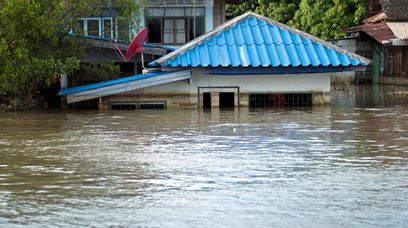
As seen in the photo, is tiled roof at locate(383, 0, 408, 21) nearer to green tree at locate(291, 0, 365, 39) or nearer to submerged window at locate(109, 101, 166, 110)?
green tree at locate(291, 0, 365, 39)

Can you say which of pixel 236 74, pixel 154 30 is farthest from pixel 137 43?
pixel 154 30

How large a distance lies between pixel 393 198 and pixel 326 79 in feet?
50.6

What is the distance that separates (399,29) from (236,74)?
1818 cm

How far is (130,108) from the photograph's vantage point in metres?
24.1

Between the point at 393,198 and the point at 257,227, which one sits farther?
the point at 393,198

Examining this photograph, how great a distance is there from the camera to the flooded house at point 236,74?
77.0 ft

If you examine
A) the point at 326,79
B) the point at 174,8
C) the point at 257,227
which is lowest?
the point at 257,227

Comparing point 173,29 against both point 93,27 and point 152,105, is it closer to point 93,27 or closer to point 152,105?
point 93,27

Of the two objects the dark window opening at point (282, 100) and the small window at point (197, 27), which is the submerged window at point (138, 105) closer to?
the dark window opening at point (282, 100)

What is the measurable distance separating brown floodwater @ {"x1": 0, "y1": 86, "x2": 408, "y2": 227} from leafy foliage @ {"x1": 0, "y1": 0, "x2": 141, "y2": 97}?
292 centimetres

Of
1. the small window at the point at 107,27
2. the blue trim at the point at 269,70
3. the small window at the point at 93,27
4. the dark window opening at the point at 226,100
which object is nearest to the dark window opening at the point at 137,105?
the blue trim at the point at 269,70

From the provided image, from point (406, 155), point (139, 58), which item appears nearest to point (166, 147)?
point (406, 155)

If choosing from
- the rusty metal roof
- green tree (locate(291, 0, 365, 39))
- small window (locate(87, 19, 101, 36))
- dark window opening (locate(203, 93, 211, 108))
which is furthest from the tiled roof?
dark window opening (locate(203, 93, 211, 108))

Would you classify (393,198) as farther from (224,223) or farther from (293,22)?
(293,22)
